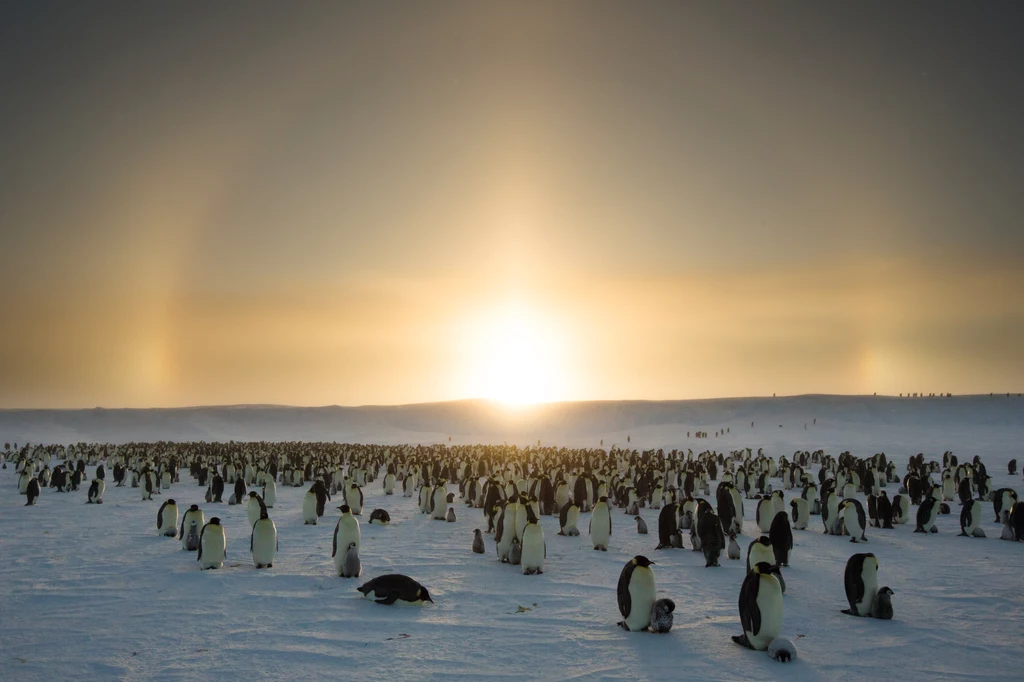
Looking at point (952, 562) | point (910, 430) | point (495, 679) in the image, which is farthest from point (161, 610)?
point (910, 430)

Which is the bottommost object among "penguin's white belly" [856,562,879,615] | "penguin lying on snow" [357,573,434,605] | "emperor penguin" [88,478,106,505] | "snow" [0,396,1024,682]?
"emperor penguin" [88,478,106,505]

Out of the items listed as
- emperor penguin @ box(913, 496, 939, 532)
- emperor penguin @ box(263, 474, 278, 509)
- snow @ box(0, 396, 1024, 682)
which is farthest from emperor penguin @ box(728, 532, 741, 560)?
emperor penguin @ box(263, 474, 278, 509)

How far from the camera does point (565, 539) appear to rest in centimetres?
1295

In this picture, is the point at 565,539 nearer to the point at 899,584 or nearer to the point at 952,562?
the point at 899,584

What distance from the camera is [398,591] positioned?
7.73m

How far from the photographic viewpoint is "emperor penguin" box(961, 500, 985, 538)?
1398cm

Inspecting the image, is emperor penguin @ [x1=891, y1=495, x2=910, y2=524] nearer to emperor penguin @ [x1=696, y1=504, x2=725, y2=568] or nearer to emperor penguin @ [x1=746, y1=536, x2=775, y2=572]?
emperor penguin @ [x1=696, y1=504, x2=725, y2=568]

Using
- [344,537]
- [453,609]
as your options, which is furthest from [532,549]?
[344,537]

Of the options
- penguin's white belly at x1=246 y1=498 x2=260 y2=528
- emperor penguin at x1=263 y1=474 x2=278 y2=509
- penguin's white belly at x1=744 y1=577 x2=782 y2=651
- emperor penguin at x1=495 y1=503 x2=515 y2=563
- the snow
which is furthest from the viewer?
emperor penguin at x1=263 y1=474 x2=278 y2=509

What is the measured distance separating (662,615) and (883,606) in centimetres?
267

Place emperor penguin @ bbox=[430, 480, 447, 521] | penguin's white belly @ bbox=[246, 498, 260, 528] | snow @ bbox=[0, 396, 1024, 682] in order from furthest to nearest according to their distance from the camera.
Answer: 1. emperor penguin @ bbox=[430, 480, 447, 521]
2. penguin's white belly @ bbox=[246, 498, 260, 528]
3. snow @ bbox=[0, 396, 1024, 682]

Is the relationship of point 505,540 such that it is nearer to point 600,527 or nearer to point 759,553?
point 600,527

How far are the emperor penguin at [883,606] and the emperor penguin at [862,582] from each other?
56mm

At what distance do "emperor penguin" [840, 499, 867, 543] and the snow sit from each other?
0.30m
